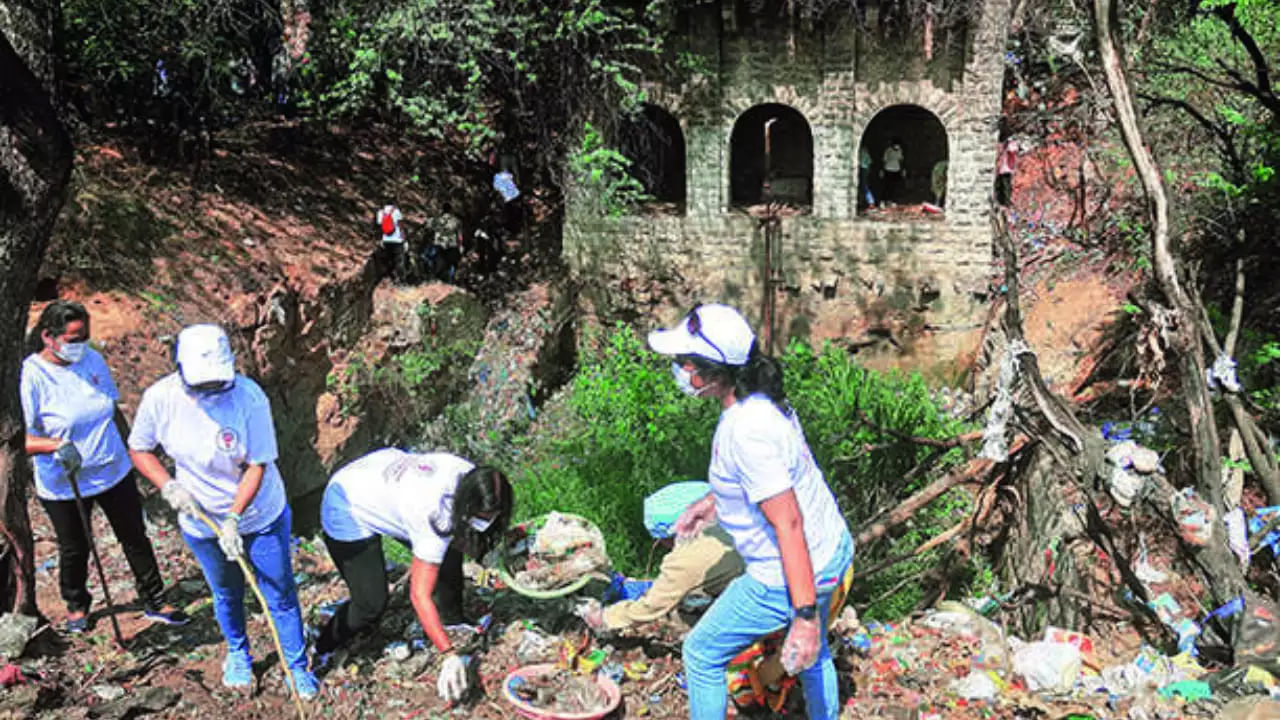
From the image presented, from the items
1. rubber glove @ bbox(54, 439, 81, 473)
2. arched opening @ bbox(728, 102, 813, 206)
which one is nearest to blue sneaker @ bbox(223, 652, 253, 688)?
rubber glove @ bbox(54, 439, 81, 473)

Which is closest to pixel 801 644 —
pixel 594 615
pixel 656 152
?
pixel 594 615

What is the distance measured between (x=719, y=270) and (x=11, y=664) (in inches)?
364

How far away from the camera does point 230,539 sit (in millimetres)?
3672

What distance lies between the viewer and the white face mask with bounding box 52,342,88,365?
→ 4.32m

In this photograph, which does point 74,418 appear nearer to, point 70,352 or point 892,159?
point 70,352

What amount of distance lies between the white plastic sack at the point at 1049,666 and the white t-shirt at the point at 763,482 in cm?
162

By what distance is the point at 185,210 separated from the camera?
9.30 metres

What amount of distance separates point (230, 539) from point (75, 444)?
1.29m

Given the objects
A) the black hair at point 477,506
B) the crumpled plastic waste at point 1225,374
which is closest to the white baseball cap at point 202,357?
the black hair at point 477,506

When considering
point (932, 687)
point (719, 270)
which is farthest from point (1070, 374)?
point (932, 687)

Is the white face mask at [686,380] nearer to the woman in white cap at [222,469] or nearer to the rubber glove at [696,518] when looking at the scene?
the rubber glove at [696,518]

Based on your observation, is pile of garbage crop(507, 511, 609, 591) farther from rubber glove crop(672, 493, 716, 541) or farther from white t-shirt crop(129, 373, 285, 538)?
white t-shirt crop(129, 373, 285, 538)

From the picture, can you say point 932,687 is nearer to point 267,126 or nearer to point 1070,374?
point 1070,374

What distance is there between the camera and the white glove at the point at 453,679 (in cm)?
368
